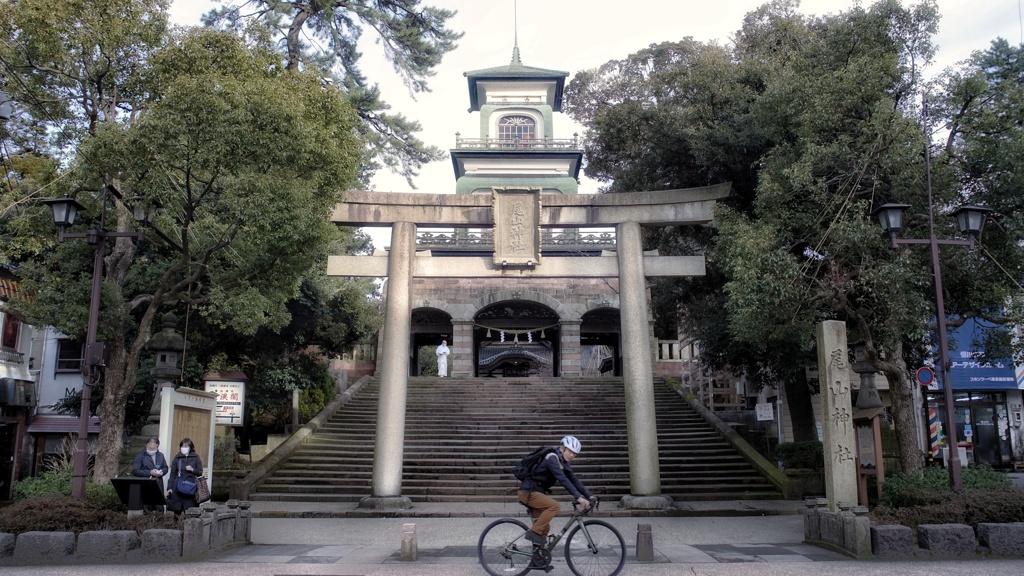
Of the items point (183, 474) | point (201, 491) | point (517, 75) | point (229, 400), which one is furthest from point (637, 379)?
point (517, 75)

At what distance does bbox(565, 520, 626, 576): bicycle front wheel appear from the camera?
777cm

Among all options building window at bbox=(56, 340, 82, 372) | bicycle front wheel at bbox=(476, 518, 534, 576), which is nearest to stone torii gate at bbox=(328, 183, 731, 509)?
bicycle front wheel at bbox=(476, 518, 534, 576)

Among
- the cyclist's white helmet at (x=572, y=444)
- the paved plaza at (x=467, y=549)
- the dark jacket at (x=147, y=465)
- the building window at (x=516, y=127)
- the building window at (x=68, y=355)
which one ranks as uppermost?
the building window at (x=516, y=127)

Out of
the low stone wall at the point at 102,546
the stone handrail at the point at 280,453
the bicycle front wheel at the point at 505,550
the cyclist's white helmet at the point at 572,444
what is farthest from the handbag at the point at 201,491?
the stone handrail at the point at 280,453

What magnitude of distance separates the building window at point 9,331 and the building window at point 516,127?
2218 cm

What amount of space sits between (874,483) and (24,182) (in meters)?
16.3

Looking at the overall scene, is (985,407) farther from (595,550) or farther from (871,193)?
(595,550)

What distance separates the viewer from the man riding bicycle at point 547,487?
7.81 m

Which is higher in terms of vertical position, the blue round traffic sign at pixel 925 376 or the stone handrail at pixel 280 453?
the blue round traffic sign at pixel 925 376

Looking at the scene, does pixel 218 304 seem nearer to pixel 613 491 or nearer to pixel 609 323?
pixel 613 491

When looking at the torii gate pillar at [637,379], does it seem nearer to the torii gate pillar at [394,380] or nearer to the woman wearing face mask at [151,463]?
the torii gate pillar at [394,380]

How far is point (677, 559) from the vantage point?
925 centimetres

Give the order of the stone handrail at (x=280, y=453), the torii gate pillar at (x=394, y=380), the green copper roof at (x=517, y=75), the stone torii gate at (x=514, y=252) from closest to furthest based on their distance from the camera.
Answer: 1. the torii gate pillar at (x=394, y=380)
2. the stone torii gate at (x=514, y=252)
3. the stone handrail at (x=280, y=453)
4. the green copper roof at (x=517, y=75)

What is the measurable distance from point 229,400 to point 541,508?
34.8 feet
